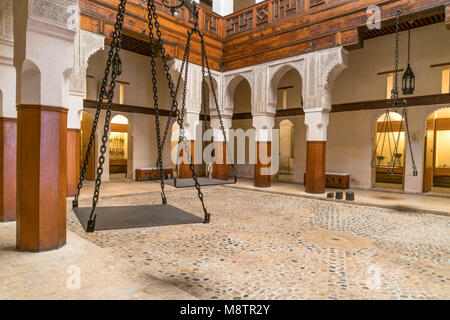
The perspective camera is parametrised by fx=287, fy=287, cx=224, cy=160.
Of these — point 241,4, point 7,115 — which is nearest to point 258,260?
point 7,115

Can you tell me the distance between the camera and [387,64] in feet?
27.9

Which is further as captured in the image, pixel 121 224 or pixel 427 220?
pixel 427 220

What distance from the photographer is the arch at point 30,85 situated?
2.94 metres

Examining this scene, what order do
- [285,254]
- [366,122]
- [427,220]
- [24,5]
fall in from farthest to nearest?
1. [366,122]
2. [427,220]
3. [285,254]
4. [24,5]

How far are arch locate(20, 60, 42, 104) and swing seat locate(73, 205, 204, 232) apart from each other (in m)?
1.28

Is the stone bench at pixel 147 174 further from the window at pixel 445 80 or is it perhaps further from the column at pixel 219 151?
the window at pixel 445 80

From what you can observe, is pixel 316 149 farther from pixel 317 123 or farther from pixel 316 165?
pixel 317 123

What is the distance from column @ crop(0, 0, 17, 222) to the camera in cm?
378

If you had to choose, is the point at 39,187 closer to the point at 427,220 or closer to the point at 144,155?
the point at 427,220

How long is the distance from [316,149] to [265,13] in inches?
170

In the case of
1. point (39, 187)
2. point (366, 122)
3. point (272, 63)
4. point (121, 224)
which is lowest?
point (121, 224)
